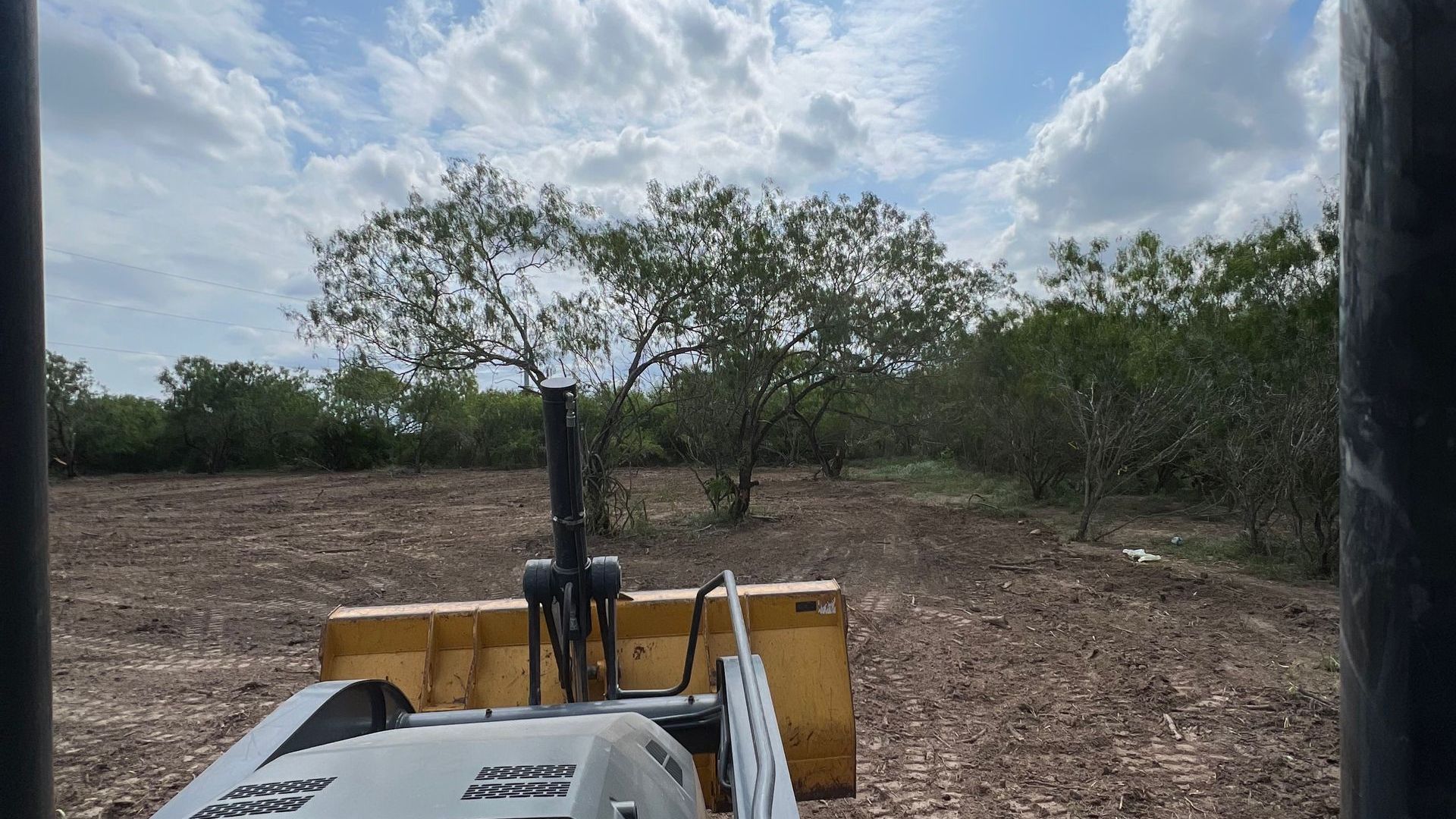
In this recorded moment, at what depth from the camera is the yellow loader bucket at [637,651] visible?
4035 millimetres

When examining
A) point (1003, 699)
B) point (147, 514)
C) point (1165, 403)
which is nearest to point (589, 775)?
point (1003, 699)

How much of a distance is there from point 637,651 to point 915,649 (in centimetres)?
441

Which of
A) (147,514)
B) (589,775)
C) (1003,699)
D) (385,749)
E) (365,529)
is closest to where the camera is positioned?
(589,775)

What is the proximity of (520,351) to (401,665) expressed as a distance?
11479mm

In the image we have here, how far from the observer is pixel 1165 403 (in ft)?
42.8

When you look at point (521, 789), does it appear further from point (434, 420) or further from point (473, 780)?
point (434, 420)

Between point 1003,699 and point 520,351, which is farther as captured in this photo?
point 520,351

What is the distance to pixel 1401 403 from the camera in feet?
2.87

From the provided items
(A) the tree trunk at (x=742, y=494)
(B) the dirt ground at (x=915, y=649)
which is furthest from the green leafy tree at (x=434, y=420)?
(A) the tree trunk at (x=742, y=494)

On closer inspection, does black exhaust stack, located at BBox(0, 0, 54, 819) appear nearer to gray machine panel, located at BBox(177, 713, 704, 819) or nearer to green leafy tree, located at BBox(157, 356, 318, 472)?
gray machine panel, located at BBox(177, 713, 704, 819)

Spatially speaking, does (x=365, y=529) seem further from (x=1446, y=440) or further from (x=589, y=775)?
(x=1446, y=440)

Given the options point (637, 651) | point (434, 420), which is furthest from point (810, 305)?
point (434, 420)

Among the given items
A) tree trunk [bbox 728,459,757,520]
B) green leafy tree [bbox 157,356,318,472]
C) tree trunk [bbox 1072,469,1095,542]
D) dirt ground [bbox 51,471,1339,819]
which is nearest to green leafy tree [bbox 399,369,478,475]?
green leafy tree [bbox 157,356,318,472]

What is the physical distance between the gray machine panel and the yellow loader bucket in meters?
1.90
